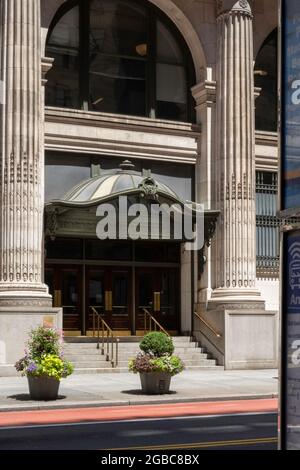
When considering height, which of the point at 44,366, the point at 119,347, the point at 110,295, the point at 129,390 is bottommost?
the point at 129,390

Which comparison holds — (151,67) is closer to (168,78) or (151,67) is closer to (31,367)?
(168,78)

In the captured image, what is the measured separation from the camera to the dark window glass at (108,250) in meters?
29.5

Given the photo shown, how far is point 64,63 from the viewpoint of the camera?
29062 millimetres

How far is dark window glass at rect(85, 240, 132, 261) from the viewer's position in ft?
96.8

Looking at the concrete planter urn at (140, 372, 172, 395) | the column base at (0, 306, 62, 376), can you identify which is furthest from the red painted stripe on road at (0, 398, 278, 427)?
the column base at (0, 306, 62, 376)

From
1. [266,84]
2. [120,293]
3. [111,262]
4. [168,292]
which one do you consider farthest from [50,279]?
[266,84]

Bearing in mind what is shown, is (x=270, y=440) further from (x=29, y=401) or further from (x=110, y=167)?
(x=110, y=167)

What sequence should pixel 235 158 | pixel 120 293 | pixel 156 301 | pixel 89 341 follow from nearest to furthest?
pixel 89 341, pixel 235 158, pixel 120 293, pixel 156 301

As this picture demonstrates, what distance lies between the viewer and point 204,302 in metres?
30.1

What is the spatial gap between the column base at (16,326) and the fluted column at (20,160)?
1.14 ft

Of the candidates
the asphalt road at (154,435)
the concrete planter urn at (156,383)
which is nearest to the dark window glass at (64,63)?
the concrete planter urn at (156,383)

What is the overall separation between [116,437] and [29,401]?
582 centimetres

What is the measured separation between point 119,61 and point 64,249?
7156 mm

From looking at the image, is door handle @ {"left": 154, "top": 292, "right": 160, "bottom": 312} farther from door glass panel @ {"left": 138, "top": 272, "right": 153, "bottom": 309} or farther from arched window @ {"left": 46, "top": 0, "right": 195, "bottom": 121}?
arched window @ {"left": 46, "top": 0, "right": 195, "bottom": 121}
